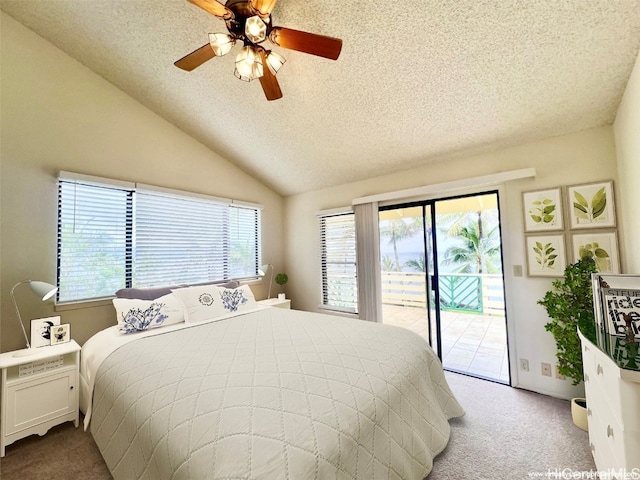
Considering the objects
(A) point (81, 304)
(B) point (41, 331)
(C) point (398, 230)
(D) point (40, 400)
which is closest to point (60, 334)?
(B) point (41, 331)

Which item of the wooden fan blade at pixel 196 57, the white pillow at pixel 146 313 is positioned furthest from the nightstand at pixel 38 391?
the wooden fan blade at pixel 196 57

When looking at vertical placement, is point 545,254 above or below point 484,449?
above

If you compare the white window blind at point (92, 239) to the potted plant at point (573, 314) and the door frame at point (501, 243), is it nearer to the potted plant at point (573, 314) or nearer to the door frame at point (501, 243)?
the door frame at point (501, 243)

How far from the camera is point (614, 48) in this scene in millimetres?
1661

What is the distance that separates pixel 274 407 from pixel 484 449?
1593 millimetres

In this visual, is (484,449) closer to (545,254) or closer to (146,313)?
(545,254)

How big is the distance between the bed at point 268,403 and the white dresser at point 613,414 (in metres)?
0.77

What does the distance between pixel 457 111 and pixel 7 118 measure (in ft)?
12.5

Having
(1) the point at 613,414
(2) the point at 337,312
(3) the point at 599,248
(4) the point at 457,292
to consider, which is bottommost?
(2) the point at 337,312

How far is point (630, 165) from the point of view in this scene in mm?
1863

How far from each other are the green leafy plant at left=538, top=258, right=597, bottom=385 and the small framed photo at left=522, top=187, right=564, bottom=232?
1.34 feet

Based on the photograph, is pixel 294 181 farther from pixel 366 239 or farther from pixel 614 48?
pixel 614 48

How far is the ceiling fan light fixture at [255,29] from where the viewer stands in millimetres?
1491

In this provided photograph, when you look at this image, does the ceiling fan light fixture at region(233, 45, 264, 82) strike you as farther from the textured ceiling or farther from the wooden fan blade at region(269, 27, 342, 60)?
the textured ceiling
